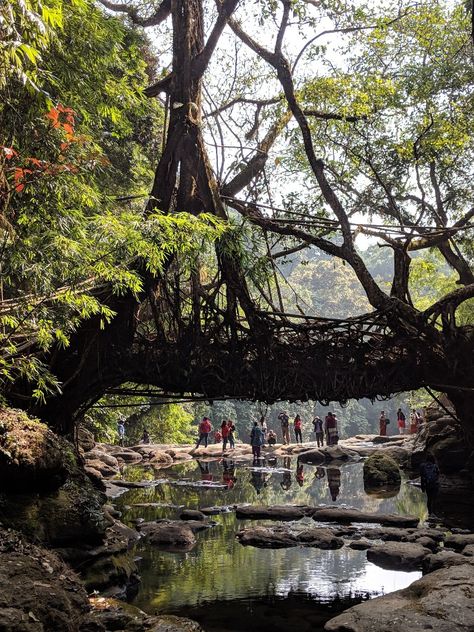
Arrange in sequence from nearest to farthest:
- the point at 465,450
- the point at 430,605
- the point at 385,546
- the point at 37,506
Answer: the point at 430,605
the point at 37,506
the point at 385,546
the point at 465,450

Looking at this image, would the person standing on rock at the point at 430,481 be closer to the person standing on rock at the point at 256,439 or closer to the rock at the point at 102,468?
the rock at the point at 102,468

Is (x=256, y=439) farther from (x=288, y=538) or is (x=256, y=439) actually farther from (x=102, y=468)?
(x=288, y=538)

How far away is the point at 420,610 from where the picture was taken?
19.9 feet

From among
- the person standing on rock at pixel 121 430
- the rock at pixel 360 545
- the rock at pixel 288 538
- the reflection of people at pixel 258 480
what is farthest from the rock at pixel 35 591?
the person standing on rock at pixel 121 430

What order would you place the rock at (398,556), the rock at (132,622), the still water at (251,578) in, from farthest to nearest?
the rock at (398,556), the still water at (251,578), the rock at (132,622)

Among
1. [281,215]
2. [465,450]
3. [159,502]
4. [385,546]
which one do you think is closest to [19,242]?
[385,546]

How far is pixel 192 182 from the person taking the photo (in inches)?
384

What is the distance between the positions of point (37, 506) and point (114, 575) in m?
1.32

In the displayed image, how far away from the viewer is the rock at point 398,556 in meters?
8.53

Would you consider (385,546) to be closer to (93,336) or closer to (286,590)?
(286,590)

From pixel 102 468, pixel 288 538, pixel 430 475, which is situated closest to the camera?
pixel 288 538

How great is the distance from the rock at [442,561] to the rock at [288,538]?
5.53 ft

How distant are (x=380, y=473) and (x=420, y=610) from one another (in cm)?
1085

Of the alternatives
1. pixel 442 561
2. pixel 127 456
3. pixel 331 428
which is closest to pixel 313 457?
pixel 331 428
